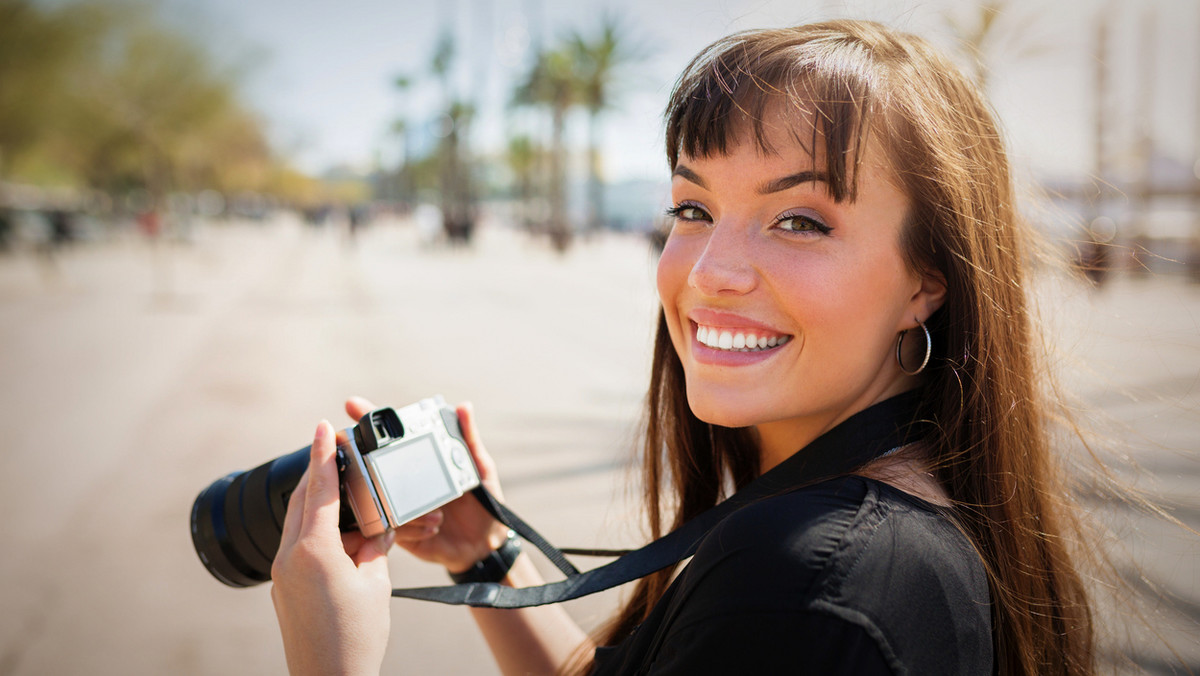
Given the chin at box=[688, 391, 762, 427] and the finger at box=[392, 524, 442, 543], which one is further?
the finger at box=[392, 524, 442, 543]

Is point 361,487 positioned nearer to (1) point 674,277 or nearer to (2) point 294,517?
(2) point 294,517

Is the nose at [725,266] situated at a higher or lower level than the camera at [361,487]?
higher

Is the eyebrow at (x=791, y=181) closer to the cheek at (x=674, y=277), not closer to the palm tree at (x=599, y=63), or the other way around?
the cheek at (x=674, y=277)

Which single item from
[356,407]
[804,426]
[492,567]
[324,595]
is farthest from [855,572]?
[356,407]

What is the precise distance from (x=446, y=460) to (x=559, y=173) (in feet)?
115

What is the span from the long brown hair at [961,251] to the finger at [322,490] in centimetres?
83

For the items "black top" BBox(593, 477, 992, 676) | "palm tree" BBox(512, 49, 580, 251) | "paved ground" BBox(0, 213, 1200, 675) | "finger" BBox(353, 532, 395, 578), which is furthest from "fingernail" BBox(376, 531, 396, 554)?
"palm tree" BBox(512, 49, 580, 251)

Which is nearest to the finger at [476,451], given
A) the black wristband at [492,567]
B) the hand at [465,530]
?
the hand at [465,530]

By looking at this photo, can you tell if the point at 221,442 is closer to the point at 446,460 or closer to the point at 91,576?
the point at 91,576

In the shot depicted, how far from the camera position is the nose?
123 centimetres

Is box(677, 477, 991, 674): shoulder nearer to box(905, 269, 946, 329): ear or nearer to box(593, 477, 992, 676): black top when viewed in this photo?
box(593, 477, 992, 676): black top

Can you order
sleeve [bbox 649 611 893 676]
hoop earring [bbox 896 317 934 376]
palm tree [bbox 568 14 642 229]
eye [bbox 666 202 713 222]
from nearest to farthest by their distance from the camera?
1. sleeve [bbox 649 611 893 676]
2. hoop earring [bbox 896 317 934 376]
3. eye [bbox 666 202 713 222]
4. palm tree [bbox 568 14 642 229]

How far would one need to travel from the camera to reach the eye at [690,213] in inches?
54.3

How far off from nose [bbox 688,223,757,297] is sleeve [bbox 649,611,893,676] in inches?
21.8
